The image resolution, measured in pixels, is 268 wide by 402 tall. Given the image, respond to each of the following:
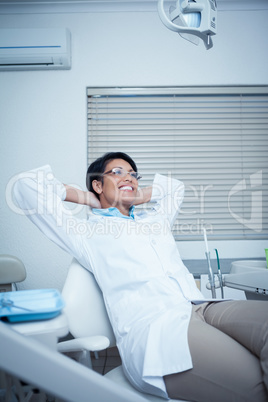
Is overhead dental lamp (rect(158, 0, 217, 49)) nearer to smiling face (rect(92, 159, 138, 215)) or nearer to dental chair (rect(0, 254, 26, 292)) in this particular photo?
smiling face (rect(92, 159, 138, 215))

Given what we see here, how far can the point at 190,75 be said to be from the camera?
8.70 ft

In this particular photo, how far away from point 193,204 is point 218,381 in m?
1.84

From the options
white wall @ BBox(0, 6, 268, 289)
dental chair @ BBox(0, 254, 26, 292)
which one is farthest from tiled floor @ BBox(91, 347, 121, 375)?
dental chair @ BBox(0, 254, 26, 292)

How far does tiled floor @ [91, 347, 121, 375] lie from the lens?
222 centimetres

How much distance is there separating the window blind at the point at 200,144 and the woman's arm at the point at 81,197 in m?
0.98

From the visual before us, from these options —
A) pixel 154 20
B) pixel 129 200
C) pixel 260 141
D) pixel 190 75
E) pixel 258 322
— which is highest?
pixel 154 20

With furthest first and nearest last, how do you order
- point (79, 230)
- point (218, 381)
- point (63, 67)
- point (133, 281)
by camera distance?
point (63, 67)
point (79, 230)
point (133, 281)
point (218, 381)

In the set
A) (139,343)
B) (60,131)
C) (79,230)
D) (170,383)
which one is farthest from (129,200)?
(60,131)

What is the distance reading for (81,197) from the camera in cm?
168

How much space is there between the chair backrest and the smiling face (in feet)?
1.51

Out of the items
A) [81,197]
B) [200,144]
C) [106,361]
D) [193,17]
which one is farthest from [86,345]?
[200,144]

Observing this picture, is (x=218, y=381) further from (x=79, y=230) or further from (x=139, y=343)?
(x=79, y=230)

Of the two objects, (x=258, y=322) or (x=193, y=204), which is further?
(x=193, y=204)

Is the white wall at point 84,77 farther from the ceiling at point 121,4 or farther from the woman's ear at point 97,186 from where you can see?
the woman's ear at point 97,186
